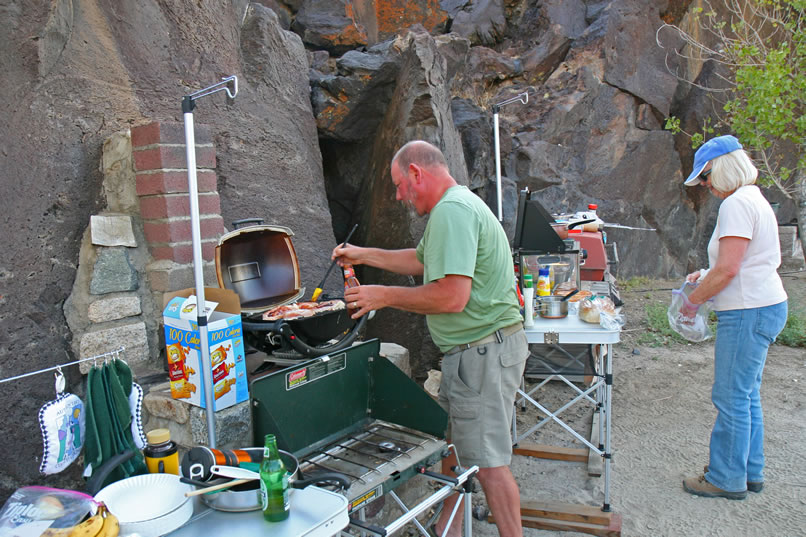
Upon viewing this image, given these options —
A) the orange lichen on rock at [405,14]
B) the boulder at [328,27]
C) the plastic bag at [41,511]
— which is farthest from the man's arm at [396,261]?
the orange lichen on rock at [405,14]

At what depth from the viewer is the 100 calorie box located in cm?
263

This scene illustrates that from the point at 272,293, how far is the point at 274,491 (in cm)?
175

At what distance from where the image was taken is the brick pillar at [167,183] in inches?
121

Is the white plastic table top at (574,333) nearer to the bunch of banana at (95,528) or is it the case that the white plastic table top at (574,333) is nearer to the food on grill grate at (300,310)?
the food on grill grate at (300,310)

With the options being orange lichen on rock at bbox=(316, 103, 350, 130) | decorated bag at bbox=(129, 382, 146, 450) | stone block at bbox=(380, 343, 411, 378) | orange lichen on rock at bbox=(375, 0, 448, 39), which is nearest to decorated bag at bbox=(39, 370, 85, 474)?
decorated bag at bbox=(129, 382, 146, 450)

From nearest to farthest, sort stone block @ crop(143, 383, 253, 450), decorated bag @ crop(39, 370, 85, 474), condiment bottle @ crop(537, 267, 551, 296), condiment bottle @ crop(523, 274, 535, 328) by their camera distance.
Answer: decorated bag @ crop(39, 370, 85, 474) < stone block @ crop(143, 383, 253, 450) < condiment bottle @ crop(523, 274, 535, 328) < condiment bottle @ crop(537, 267, 551, 296)

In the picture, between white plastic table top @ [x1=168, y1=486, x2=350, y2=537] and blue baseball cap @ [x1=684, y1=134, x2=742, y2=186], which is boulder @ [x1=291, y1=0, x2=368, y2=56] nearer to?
blue baseball cap @ [x1=684, y1=134, x2=742, y2=186]

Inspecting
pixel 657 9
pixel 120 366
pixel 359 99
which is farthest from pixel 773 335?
pixel 657 9

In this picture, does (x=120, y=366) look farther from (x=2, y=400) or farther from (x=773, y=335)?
(x=773, y=335)

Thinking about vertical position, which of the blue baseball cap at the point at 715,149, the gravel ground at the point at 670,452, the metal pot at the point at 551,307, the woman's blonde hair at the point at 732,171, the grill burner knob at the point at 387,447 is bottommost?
the gravel ground at the point at 670,452

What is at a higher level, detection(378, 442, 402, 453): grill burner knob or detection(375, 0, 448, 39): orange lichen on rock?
detection(375, 0, 448, 39): orange lichen on rock

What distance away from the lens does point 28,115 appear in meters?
2.95

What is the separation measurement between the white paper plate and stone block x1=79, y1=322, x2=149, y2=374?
4.06 feet

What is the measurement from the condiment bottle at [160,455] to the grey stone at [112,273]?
1203mm
